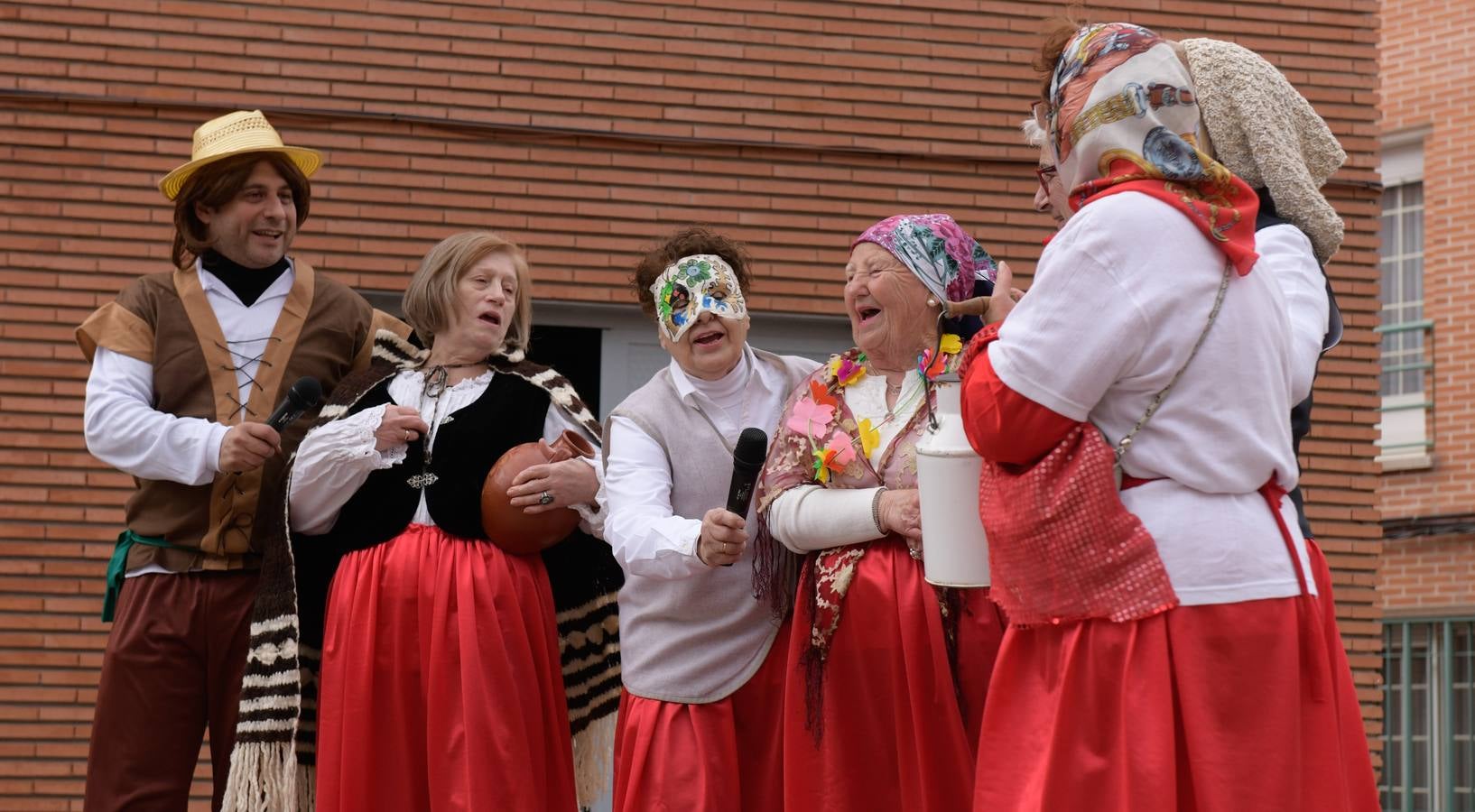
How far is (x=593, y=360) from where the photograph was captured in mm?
8328

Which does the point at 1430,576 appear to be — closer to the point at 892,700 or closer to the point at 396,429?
the point at 892,700

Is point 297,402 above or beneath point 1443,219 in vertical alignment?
beneath

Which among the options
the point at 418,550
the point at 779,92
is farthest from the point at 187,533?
the point at 779,92

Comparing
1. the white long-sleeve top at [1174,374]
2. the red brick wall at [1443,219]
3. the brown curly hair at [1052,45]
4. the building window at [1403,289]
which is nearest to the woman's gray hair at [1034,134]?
the brown curly hair at [1052,45]

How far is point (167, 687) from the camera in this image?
15.4 ft

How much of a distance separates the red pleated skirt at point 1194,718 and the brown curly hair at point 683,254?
6.77ft

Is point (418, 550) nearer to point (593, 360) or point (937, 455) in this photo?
point (937, 455)

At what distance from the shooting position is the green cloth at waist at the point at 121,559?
4.75m

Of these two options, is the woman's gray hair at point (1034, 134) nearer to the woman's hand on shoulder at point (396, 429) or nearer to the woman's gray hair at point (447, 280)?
the woman's gray hair at point (447, 280)

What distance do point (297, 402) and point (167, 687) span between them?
3.13 feet

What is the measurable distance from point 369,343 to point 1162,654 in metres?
3.04

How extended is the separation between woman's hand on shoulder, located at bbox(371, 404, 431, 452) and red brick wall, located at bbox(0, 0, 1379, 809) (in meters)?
3.12

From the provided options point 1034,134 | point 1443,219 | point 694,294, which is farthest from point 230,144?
point 1443,219

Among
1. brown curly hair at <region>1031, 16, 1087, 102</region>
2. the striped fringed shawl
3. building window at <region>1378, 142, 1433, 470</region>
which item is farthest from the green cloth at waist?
building window at <region>1378, 142, 1433, 470</region>
